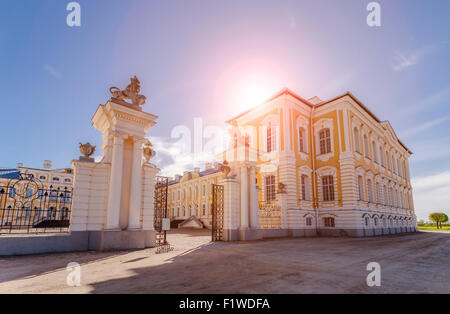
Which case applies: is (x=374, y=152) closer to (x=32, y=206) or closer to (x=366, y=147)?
(x=366, y=147)

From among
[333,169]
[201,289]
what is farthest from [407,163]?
[201,289]

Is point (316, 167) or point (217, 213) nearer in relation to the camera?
point (217, 213)

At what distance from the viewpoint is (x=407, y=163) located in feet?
137

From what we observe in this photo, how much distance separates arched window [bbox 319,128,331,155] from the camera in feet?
77.8

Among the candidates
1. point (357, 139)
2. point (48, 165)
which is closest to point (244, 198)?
point (357, 139)

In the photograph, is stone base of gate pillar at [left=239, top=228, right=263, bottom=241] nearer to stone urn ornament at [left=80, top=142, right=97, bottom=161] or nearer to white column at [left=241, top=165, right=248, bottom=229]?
white column at [left=241, top=165, right=248, bottom=229]

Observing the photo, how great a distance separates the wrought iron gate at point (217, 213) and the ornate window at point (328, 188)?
39.7 feet

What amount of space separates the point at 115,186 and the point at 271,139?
54.1 feet

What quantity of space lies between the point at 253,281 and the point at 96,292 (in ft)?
9.41

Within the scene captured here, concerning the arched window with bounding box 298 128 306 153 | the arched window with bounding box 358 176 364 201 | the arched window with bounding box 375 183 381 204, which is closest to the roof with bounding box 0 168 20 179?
the arched window with bounding box 298 128 306 153

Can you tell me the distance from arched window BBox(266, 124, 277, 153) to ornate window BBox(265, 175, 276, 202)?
9.08 feet

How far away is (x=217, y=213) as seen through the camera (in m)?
15.2

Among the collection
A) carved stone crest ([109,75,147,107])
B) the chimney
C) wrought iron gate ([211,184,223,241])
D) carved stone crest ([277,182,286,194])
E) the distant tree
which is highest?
the chimney

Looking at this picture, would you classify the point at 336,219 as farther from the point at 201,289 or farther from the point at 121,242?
the point at 201,289
